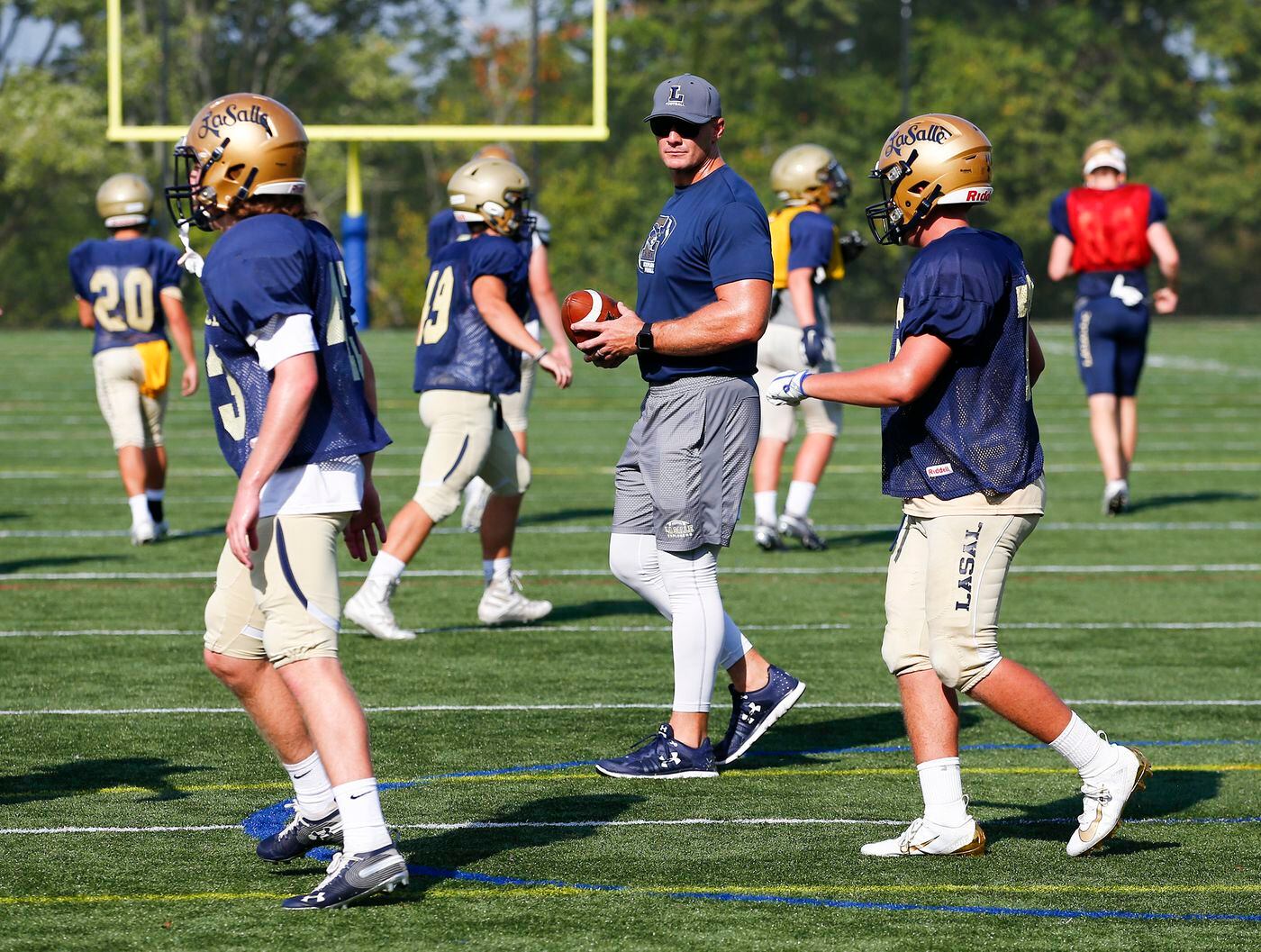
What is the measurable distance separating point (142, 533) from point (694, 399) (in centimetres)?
590

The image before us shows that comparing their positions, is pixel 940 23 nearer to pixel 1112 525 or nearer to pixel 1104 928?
pixel 1112 525

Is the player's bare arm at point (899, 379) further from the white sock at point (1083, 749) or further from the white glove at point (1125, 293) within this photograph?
the white glove at point (1125, 293)

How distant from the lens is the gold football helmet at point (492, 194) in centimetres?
834

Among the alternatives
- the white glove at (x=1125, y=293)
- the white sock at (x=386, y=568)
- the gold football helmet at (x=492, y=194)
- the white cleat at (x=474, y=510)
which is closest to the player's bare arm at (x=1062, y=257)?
the white glove at (x=1125, y=293)

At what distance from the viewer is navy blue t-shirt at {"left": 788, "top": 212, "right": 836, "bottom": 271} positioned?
10219 mm

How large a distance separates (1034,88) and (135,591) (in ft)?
150

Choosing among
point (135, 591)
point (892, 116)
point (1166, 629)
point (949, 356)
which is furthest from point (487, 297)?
point (892, 116)

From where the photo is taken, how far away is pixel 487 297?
27.2 feet

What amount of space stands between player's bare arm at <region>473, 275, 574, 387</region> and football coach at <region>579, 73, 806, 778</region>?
2.32m

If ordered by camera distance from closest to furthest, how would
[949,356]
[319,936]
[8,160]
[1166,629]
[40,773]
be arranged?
[319,936] < [949,356] < [40,773] < [1166,629] < [8,160]

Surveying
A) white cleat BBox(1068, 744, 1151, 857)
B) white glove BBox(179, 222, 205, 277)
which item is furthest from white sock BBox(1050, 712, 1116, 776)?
white glove BBox(179, 222, 205, 277)

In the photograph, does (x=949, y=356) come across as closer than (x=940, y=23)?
Yes

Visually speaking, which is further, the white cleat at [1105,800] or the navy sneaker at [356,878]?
the white cleat at [1105,800]

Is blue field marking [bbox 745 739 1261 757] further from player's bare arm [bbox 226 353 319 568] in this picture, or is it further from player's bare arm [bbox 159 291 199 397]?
player's bare arm [bbox 159 291 199 397]
